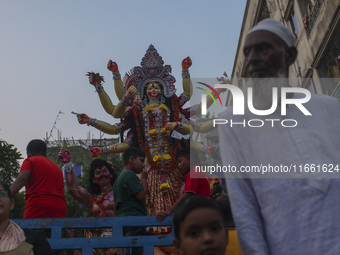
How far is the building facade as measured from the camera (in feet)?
37.1

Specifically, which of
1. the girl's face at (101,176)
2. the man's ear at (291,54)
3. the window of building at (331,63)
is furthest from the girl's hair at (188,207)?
the window of building at (331,63)

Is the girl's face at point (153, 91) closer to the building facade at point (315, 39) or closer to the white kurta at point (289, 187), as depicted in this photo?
the white kurta at point (289, 187)

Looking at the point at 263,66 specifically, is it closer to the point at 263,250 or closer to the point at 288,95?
the point at 288,95

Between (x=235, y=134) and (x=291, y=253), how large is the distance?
0.61 metres

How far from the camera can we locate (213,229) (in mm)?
2133

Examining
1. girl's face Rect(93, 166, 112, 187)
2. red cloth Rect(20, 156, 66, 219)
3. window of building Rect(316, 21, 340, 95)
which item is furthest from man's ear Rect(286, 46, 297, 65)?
window of building Rect(316, 21, 340, 95)

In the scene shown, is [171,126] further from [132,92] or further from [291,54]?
[291,54]

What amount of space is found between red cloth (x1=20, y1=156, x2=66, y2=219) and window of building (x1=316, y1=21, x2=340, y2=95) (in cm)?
942

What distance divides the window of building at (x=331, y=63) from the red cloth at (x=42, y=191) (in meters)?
9.42

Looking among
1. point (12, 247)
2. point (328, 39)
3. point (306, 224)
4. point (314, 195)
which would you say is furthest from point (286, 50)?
point (328, 39)

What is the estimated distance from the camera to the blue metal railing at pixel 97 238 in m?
3.66

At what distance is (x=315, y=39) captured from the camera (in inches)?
502

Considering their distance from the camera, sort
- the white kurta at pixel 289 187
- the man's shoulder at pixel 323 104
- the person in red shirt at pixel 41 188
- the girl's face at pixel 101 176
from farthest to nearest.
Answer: the girl's face at pixel 101 176, the person in red shirt at pixel 41 188, the man's shoulder at pixel 323 104, the white kurta at pixel 289 187

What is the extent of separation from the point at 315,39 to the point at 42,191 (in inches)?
437
